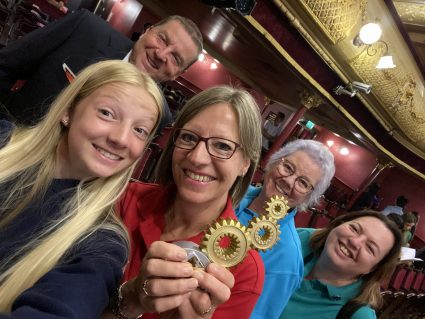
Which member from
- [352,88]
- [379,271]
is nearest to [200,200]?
[379,271]

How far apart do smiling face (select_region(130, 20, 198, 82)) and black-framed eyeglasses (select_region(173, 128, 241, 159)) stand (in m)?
0.99

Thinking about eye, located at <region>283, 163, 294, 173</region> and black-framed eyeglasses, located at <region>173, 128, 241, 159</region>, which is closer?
black-framed eyeglasses, located at <region>173, 128, 241, 159</region>

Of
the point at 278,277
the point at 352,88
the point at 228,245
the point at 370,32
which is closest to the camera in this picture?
the point at 228,245

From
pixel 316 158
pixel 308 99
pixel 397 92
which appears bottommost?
pixel 316 158

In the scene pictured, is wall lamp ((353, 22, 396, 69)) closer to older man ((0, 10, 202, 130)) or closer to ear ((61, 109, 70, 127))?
older man ((0, 10, 202, 130))

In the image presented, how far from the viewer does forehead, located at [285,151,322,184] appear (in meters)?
1.86

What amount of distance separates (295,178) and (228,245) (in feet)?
3.48

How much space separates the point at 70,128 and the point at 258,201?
1.15m

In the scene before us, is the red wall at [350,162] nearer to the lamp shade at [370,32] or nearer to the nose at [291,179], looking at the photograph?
the lamp shade at [370,32]

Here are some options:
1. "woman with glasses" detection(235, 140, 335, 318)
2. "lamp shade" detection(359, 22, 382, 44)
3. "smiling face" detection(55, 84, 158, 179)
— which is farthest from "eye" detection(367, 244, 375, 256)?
"lamp shade" detection(359, 22, 382, 44)

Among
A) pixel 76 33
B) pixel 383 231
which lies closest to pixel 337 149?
pixel 383 231

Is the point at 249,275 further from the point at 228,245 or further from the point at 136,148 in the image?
the point at 136,148

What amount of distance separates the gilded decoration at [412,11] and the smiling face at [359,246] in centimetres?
809

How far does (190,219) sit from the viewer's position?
1170 mm
